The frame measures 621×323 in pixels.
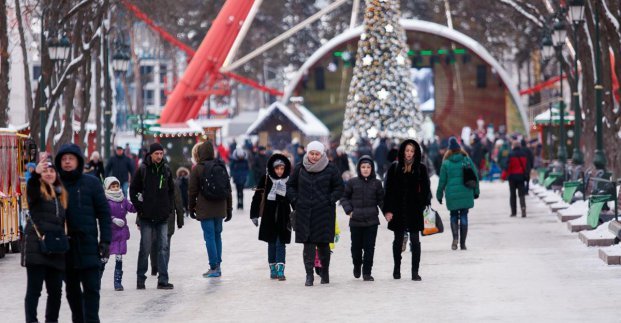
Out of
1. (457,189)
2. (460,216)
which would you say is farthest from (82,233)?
(460,216)

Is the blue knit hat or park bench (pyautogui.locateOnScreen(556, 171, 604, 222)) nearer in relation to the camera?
the blue knit hat

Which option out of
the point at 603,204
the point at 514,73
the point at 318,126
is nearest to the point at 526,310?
the point at 603,204

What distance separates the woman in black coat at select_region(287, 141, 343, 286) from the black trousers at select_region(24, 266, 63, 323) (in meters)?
5.36

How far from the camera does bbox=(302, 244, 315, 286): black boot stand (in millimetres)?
16969

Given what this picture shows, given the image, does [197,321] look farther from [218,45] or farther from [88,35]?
[218,45]

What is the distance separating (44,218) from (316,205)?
5745 millimetres

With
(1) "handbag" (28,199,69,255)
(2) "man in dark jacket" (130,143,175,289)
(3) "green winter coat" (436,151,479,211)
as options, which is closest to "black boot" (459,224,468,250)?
(3) "green winter coat" (436,151,479,211)

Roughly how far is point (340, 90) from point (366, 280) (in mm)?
65563

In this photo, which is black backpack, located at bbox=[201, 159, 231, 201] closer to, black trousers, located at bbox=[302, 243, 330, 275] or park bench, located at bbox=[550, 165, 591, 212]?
black trousers, located at bbox=[302, 243, 330, 275]

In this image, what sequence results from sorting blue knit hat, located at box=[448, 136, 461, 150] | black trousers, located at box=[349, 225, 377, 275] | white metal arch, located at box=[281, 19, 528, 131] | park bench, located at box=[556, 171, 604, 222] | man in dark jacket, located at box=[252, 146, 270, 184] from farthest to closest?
white metal arch, located at box=[281, 19, 528, 131] < man in dark jacket, located at box=[252, 146, 270, 184] < park bench, located at box=[556, 171, 604, 222] < blue knit hat, located at box=[448, 136, 461, 150] < black trousers, located at box=[349, 225, 377, 275]

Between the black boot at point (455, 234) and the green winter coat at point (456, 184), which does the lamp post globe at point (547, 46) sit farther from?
the black boot at point (455, 234)

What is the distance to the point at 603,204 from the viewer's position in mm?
23172

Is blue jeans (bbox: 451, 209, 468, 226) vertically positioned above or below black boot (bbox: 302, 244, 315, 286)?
above

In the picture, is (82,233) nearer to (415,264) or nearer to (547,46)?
(415,264)
